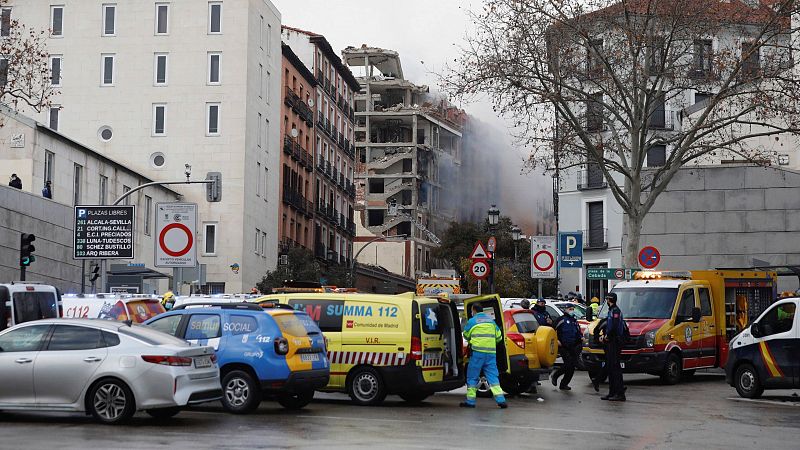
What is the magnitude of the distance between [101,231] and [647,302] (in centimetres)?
1234

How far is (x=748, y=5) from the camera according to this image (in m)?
35.7

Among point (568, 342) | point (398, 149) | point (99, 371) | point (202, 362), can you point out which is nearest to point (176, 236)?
point (568, 342)

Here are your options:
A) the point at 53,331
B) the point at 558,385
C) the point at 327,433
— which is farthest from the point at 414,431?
the point at 558,385

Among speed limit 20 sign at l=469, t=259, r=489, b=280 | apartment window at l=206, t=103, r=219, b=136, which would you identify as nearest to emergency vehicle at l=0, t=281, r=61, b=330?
speed limit 20 sign at l=469, t=259, r=489, b=280

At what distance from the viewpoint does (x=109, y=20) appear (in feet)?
209

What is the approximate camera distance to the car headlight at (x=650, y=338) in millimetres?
25734

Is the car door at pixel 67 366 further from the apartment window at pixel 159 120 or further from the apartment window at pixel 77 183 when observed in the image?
the apartment window at pixel 159 120

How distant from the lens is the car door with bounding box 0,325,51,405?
15.2m

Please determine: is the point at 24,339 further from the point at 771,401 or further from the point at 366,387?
the point at 771,401

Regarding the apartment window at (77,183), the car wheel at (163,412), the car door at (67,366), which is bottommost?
the car wheel at (163,412)

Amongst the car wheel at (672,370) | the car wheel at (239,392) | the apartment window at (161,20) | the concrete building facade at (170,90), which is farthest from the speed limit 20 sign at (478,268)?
the apartment window at (161,20)

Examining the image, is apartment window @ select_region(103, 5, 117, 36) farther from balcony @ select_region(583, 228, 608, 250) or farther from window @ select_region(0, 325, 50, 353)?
window @ select_region(0, 325, 50, 353)

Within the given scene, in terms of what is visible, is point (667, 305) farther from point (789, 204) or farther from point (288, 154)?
point (288, 154)

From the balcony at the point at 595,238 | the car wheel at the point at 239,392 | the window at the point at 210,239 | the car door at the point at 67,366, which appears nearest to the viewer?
the car door at the point at 67,366
